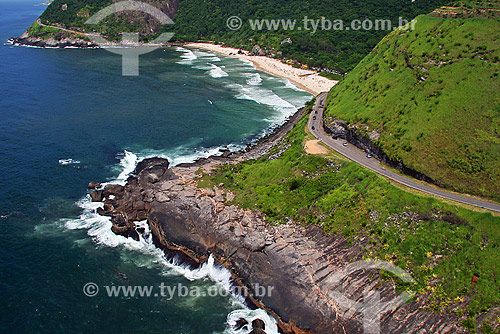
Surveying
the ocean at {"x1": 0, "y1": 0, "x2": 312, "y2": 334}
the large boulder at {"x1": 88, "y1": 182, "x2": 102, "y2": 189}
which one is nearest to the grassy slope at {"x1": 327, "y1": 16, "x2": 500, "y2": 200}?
the ocean at {"x1": 0, "y1": 0, "x2": 312, "y2": 334}

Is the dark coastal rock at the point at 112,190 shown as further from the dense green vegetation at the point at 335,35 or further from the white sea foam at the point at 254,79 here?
the dense green vegetation at the point at 335,35

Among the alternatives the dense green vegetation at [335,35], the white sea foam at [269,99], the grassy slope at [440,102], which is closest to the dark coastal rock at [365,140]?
the grassy slope at [440,102]

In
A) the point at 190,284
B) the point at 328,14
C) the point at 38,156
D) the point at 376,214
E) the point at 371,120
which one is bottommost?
the point at 190,284

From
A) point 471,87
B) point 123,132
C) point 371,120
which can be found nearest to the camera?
point 471,87

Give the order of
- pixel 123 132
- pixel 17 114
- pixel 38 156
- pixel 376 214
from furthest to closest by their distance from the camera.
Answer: pixel 17 114 < pixel 123 132 < pixel 38 156 < pixel 376 214

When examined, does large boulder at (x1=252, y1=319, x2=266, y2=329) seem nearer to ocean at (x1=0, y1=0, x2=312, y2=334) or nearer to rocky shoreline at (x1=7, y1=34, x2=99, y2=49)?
ocean at (x1=0, y1=0, x2=312, y2=334)

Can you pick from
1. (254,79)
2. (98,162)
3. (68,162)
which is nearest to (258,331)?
(98,162)

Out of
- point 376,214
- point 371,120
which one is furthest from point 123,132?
point 376,214

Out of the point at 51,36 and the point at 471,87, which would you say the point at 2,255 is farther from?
the point at 51,36
